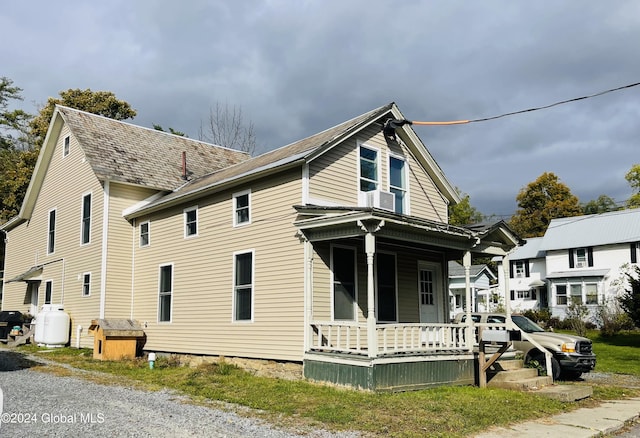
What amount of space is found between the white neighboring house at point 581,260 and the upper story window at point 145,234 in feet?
88.3

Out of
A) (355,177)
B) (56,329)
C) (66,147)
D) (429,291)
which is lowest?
(56,329)

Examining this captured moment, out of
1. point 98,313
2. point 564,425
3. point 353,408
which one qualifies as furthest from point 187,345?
point 564,425

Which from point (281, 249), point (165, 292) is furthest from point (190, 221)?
point (281, 249)

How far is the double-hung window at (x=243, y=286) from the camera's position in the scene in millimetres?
13852

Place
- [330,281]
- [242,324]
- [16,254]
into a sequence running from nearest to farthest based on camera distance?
1. [330,281]
2. [242,324]
3. [16,254]

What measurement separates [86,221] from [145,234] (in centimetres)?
299

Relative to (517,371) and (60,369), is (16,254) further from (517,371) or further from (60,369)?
(517,371)

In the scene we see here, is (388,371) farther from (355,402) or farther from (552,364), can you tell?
(552,364)

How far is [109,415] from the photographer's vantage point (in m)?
8.75

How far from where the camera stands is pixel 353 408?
9.45 m

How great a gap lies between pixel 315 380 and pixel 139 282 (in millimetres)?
8730

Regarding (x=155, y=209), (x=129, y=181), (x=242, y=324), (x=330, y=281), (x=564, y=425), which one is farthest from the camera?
(x=129, y=181)

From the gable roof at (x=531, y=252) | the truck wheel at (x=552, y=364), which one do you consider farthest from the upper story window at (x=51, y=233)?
the gable roof at (x=531, y=252)

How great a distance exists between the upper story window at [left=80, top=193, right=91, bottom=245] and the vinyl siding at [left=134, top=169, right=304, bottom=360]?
2853 millimetres
